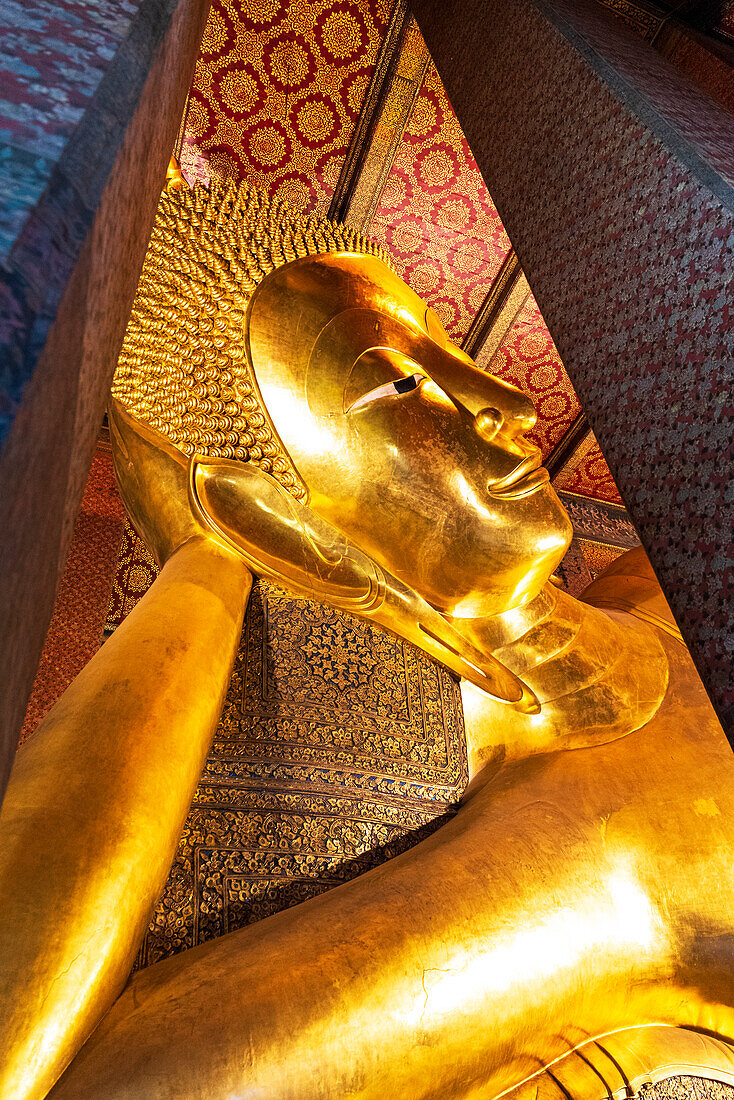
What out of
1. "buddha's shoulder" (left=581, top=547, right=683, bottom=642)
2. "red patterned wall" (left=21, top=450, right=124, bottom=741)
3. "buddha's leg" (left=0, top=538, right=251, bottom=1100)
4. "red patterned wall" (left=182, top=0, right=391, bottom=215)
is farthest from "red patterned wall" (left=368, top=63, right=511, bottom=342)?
"buddha's leg" (left=0, top=538, right=251, bottom=1100)

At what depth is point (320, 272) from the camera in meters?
1.62

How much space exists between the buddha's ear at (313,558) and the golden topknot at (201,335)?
0.08 metres

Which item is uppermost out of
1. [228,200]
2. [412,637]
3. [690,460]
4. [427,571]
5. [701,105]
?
[701,105]

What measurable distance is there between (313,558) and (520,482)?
0.42m

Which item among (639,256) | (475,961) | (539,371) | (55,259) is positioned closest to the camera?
(55,259)

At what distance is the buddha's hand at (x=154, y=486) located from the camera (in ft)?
4.98

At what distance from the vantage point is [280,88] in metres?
2.10

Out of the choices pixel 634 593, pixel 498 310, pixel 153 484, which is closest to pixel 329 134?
pixel 498 310

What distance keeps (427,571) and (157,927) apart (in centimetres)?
74

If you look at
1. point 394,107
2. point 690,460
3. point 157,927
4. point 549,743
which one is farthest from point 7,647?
point 394,107

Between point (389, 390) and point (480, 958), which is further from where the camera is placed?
point (389, 390)

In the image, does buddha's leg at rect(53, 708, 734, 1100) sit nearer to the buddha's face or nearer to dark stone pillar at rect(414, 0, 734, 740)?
the buddha's face

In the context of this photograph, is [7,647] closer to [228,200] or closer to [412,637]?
[412,637]

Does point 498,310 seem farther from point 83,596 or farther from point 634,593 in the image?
point 83,596
